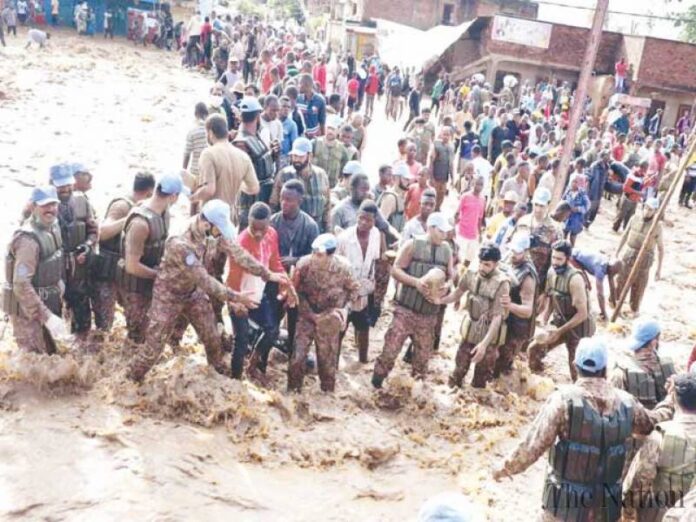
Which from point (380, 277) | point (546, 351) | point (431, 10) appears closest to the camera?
point (546, 351)

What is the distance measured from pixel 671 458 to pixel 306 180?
4821 millimetres

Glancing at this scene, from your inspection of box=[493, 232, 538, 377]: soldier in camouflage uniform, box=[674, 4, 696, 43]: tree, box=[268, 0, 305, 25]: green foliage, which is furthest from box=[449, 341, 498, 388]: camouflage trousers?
box=[268, 0, 305, 25]: green foliage

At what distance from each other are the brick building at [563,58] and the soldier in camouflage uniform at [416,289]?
954 inches

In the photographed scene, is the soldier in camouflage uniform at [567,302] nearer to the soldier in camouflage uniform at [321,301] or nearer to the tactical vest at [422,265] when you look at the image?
the tactical vest at [422,265]

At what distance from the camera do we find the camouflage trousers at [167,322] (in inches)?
216

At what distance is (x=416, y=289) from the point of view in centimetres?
643

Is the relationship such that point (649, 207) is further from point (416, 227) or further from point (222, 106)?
point (222, 106)

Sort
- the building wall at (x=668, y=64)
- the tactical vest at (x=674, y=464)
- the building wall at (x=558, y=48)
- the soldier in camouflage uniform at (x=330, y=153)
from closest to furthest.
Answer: the tactical vest at (x=674, y=464), the soldier in camouflage uniform at (x=330, y=153), the building wall at (x=668, y=64), the building wall at (x=558, y=48)

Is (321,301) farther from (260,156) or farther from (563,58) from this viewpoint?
(563,58)

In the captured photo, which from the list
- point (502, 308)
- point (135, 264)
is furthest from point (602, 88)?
point (135, 264)

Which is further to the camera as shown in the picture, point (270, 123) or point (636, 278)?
point (636, 278)

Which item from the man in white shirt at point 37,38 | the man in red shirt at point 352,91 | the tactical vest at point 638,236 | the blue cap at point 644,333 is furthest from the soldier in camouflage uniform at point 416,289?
the man in white shirt at point 37,38

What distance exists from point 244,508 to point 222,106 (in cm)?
695

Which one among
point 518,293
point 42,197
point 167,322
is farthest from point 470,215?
point 42,197
